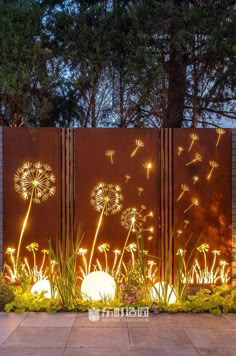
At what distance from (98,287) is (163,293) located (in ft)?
3.02

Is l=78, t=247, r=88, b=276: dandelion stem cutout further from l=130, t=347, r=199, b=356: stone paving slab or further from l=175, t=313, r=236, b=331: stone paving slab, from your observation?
l=130, t=347, r=199, b=356: stone paving slab

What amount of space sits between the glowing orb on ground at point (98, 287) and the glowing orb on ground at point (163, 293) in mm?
584

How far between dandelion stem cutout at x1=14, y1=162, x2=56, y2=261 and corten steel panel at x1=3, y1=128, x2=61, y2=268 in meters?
0.05

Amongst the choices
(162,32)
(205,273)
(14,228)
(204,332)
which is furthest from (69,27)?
(204,332)

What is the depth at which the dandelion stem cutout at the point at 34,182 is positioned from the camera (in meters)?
6.74

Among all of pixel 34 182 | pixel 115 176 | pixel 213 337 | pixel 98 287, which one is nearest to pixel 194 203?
pixel 115 176

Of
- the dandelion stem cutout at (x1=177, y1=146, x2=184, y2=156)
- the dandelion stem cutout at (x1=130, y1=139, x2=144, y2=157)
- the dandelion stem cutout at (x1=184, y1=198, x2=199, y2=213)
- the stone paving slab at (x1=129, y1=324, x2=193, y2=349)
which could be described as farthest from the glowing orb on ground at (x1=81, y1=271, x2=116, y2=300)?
the dandelion stem cutout at (x1=177, y1=146, x2=184, y2=156)

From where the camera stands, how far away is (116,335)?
474 centimetres

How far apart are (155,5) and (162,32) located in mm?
498

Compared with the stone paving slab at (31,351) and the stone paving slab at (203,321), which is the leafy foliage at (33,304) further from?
the stone paving slab at (203,321)

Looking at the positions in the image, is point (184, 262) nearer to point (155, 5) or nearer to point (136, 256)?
point (136, 256)

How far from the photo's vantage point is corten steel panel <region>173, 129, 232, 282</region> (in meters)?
6.80

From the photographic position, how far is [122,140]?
6836mm

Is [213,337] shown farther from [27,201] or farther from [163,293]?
[27,201]
